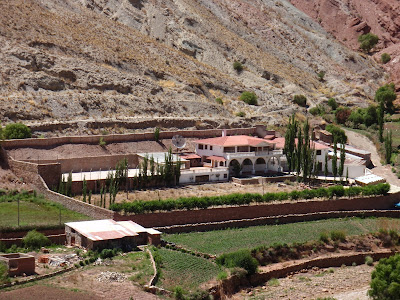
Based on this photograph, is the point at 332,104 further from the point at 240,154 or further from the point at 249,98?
the point at 240,154

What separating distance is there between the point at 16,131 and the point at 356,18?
79.5 meters

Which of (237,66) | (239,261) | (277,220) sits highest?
(237,66)

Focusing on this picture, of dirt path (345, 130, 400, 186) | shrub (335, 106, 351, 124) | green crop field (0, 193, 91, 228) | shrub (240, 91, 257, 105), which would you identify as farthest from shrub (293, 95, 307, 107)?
green crop field (0, 193, 91, 228)

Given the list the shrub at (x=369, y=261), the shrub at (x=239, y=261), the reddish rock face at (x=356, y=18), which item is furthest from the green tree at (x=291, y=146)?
the reddish rock face at (x=356, y=18)

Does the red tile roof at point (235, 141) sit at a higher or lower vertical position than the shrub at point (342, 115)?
lower

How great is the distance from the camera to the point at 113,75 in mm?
68500

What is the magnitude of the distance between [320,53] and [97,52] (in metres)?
38.9

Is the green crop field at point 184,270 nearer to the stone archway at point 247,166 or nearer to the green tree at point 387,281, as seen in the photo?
the green tree at point 387,281

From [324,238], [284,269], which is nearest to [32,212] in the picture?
[284,269]

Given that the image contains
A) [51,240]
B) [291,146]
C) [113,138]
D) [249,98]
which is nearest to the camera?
[51,240]

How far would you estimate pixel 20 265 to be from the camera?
35.1 m

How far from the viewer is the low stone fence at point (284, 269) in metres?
38.7

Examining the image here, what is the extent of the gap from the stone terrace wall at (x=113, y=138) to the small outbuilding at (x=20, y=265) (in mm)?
17883

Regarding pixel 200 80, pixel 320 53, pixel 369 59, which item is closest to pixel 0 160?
pixel 200 80
